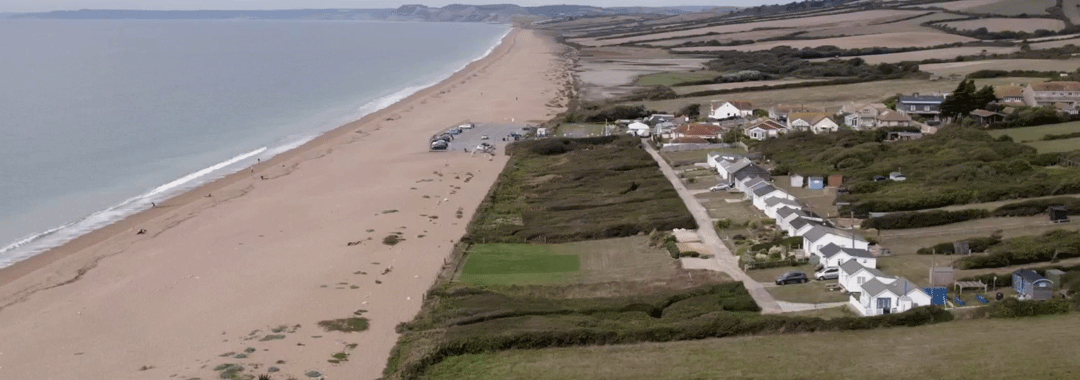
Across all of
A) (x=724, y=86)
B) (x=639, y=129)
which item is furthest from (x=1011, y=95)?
(x=724, y=86)

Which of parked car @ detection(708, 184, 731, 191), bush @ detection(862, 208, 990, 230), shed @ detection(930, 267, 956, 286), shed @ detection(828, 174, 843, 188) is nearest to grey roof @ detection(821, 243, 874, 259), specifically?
shed @ detection(930, 267, 956, 286)

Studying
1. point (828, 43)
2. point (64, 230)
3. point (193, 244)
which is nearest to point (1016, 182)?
point (193, 244)

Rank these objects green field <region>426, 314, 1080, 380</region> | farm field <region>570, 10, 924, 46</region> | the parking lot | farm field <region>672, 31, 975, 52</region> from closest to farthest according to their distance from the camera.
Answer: green field <region>426, 314, 1080, 380</region>, the parking lot, farm field <region>672, 31, 975, 52</region>, farm field <region>570, 10, 924, 46</region>

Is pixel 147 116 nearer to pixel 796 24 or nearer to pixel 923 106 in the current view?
pixel 923 106

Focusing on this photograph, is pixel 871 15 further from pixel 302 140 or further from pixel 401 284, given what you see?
pixel 401 284

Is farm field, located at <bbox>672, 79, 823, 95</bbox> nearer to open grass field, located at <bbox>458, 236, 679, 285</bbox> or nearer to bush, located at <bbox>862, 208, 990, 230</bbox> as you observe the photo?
bush, located at <bbox>862, 208, 990, 230</bbox>

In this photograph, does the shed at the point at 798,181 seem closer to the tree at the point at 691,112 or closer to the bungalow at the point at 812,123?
the bungalow at the point at 812,123
